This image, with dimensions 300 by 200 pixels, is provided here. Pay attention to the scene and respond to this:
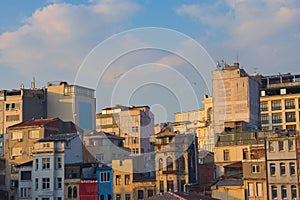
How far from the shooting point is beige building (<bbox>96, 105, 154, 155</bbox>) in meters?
109

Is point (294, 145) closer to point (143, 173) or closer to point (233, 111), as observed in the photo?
point (143, 173)

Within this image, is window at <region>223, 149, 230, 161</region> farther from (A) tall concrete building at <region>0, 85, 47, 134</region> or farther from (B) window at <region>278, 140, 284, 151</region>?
(A) tall concrete building at <region>0, 85, 47, 134</region>

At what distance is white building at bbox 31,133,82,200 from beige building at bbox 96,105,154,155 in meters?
28.0

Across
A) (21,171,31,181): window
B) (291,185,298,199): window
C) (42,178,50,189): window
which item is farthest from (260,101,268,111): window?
(291,185,298,199): window

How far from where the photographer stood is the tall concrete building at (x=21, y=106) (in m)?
116

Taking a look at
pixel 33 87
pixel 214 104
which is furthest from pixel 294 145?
pixel 33 87

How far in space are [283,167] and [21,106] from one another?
213ft

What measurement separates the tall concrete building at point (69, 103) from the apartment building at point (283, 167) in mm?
56644

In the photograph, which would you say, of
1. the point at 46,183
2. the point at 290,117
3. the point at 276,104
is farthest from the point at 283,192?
the point at 276,104

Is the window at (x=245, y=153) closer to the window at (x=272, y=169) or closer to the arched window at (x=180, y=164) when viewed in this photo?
the window at (x=272, y=169)

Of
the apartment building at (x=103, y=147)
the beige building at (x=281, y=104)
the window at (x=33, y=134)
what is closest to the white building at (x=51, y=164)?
the apartment building at (x=103, y=147)

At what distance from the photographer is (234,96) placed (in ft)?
361

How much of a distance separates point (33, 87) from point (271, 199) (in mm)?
71432

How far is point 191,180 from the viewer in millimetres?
71750
